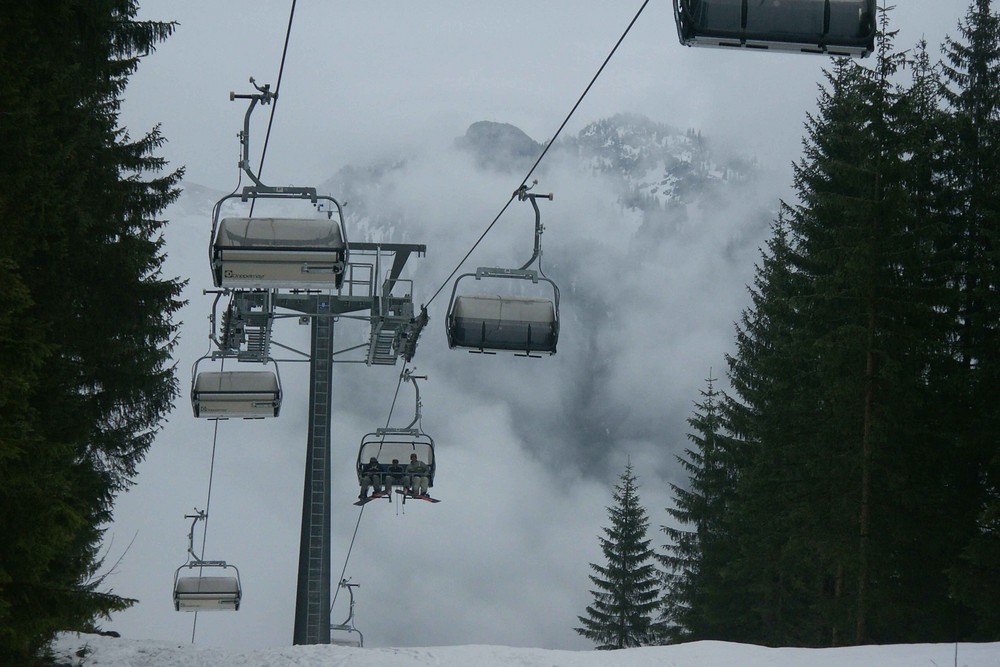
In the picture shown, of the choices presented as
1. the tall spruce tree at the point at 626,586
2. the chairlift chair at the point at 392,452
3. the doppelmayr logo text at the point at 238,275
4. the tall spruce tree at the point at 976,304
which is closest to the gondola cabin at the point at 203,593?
the chairlift chair at the point at 392,452

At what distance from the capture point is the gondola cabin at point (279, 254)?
30.5ft

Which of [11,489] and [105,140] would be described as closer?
[11,489]

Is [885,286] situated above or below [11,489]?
above

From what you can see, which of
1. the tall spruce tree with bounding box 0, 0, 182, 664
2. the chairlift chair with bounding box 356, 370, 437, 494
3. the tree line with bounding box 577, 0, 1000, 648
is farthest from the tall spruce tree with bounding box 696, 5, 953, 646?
the tall spruce tree with bounding box 0, 0, 182, 664

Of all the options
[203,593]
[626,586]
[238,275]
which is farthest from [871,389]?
[626,586]

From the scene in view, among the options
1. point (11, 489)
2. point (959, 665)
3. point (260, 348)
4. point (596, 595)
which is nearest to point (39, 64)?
point (11, 489)

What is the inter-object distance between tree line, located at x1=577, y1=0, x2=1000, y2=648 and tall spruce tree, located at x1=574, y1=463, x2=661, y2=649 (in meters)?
13.1

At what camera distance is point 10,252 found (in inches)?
356

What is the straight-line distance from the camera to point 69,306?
46.3ft

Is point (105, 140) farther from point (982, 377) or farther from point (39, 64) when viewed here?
point (982, 377)

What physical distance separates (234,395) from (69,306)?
243 cm

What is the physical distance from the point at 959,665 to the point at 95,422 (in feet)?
36.7

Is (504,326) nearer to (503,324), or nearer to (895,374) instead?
(503,324)

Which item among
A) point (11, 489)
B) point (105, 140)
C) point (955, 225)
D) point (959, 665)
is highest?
point (955, 225)
